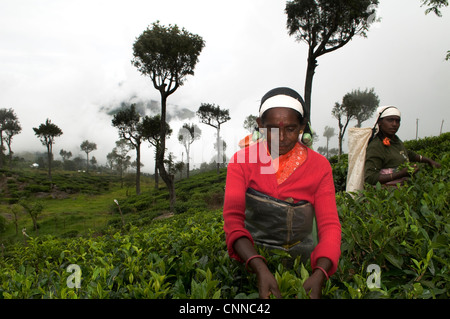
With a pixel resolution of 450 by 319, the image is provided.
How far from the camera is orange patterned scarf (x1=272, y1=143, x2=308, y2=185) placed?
5.42 ft

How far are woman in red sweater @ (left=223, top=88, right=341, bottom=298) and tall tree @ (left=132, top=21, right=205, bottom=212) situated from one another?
15994mm

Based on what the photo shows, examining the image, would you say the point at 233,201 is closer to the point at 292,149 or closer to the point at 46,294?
the point at 292,149

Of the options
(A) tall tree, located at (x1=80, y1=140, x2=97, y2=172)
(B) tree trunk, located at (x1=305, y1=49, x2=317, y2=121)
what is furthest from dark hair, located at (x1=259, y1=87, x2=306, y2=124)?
(A) tall tree, located at (x1=80, y1=140, x2=97, y2=172)

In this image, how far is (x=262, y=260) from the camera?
4.40 ft

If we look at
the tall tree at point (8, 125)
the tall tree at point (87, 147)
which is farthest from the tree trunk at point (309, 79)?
the tall tree at point (87, 147)

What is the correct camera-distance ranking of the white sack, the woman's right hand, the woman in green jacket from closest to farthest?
the woman's right hand < the woman in green jacket < the white sack

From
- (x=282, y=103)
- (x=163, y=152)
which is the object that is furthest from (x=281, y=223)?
(x=163, y=152)

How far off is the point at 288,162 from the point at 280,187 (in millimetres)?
168

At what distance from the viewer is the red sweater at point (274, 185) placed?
1.50 metres

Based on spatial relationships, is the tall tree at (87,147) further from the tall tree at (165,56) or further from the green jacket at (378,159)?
the green jacket at (378,159)

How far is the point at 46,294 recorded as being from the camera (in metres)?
1.56

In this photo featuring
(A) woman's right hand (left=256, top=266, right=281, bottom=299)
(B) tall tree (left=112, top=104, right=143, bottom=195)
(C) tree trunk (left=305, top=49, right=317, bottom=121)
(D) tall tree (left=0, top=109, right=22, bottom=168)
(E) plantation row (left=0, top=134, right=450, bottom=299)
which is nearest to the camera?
(A) woman's right hand (left=256, top=266, right=281, bottom=299)

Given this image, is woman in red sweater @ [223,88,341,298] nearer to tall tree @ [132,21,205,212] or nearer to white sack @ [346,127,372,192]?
white sack @ [346,127,372,192]
